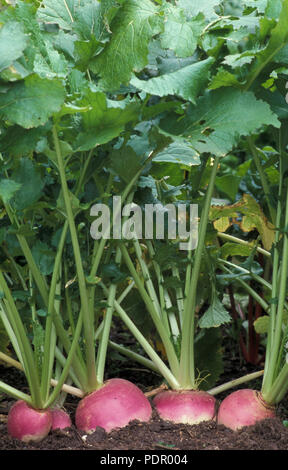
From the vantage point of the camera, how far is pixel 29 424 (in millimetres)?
1379

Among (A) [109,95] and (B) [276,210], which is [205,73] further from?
(B) [276,210]

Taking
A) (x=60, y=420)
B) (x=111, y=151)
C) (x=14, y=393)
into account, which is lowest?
(x=60, y=420)

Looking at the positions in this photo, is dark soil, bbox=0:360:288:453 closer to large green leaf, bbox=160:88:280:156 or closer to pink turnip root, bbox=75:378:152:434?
pink turnip root, bbox=75:378:152:434

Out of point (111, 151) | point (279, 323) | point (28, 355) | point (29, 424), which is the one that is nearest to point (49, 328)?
point (28, 355)

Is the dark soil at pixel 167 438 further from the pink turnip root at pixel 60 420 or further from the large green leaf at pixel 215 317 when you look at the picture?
the large green leaf at pixel 215 317

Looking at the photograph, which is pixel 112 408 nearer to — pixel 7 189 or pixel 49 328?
pixel 49 328

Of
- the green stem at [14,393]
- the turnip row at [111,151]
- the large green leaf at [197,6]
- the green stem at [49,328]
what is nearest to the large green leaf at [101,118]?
the turnip row at [111,151]

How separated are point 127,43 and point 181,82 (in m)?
0.18

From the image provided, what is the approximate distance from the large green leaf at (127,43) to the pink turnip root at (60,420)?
84 centimetres

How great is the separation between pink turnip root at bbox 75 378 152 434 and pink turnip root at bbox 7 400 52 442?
0.31 feet

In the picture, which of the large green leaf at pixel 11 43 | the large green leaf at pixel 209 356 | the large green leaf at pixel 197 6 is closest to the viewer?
the large green leaf at pixel 11 43

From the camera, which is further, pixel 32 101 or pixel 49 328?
pixel 49 328

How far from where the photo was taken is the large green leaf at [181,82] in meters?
1.26

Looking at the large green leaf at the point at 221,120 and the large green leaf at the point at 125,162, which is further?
the large green leaf at the point at 125,162
